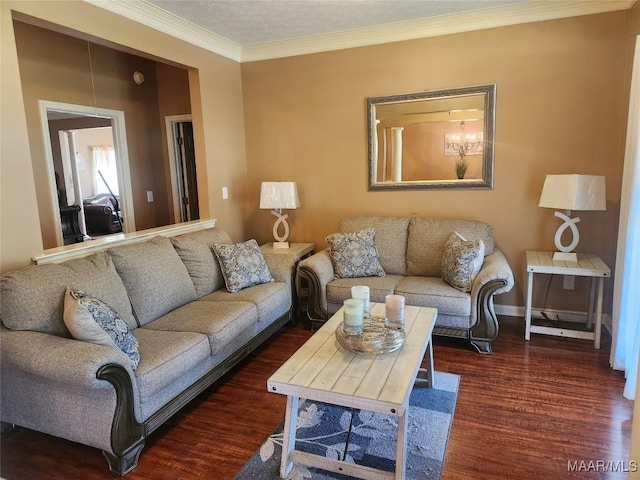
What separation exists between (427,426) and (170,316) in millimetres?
1807

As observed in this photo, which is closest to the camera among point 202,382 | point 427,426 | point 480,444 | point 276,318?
point 480,444

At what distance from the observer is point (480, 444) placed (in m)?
2.12

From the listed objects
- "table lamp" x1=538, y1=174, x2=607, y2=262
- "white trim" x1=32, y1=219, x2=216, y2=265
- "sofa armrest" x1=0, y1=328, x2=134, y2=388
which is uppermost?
"table lamp" x1=538, y1=174, x2=607, y2=262

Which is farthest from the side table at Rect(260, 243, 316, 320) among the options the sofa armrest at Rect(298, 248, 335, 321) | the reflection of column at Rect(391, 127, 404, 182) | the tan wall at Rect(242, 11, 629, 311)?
the reflection of column at Rect(391, 127, 404, 182)

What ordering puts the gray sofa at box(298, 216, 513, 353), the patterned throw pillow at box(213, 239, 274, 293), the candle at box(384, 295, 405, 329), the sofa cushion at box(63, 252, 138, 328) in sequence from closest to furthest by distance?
the candle at box(384, 295, 405, 329) < the sofa cushion at box(63, 252, 138, 328) < the gray sofa at box(298, 216, 513, 353) < the patterned throw pillow at box(213, 239, 274, 293)

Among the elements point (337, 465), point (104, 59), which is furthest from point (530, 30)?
point (104, 59)

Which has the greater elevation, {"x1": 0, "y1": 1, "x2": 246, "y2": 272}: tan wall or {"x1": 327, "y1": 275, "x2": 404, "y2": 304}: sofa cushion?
{"x1": 0, "y1": 1, "x2": 246, "y2": 272}: tan wall

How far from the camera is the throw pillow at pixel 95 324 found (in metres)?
1.98

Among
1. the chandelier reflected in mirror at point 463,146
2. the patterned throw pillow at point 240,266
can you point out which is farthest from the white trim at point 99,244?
the chandelier reflected in mirror at point 463,146

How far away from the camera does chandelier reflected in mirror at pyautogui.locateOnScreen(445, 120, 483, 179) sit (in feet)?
12.2

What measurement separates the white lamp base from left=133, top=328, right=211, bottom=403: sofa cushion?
2.82 m

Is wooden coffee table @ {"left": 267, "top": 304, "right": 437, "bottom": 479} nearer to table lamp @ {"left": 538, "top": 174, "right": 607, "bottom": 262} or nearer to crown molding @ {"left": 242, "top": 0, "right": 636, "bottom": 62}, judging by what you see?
table lamp @ {"left": 538, "top": 174, "right": 607, "bottom": 262}

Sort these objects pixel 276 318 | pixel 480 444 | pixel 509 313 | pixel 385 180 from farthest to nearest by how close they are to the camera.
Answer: pixel 385 180
pixel 509 313
pixel 276 318
pixel 480 444

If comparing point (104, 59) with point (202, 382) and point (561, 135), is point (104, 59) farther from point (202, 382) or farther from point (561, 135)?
point (561, 135)
